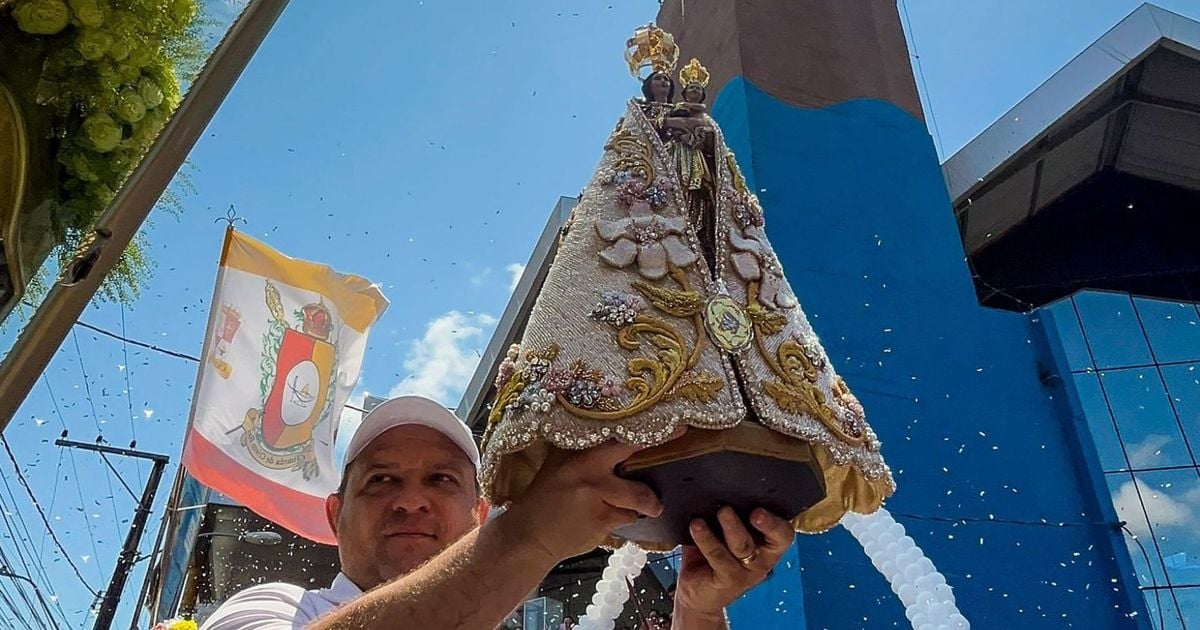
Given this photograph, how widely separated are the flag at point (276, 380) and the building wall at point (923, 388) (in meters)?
2.81

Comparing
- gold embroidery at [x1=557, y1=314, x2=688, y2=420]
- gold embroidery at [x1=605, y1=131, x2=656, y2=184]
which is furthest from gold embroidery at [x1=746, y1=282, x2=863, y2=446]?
gold embroidery at [x1=605, y1=131, x2=656, y2=184]

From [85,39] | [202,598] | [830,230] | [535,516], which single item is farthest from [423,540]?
[202,598]

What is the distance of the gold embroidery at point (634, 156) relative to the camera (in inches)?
54.2

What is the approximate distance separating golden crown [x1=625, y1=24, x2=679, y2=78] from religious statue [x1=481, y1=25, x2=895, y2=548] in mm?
235

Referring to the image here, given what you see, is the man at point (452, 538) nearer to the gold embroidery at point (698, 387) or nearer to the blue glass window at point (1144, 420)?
the gold embroidery at point (698, 387)

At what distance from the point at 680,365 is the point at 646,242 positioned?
0.21 m

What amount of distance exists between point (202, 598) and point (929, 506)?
37.4ft

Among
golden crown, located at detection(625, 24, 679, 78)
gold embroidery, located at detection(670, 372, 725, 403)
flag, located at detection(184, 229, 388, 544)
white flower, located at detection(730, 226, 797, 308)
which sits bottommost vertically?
gold embroidery, located at detection(670, 372, 725, 403)

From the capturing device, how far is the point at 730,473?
1117 mm

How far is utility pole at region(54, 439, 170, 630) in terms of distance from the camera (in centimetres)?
1176

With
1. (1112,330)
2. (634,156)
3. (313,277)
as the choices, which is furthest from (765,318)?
(1112,330)

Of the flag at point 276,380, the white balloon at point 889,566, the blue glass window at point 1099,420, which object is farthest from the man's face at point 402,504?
the blue glass window at point 1099,420

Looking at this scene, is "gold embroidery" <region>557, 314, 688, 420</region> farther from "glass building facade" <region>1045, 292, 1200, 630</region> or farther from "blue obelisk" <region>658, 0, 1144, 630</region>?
"glass building facade" <region>1045, 292, 1200, 630</region>

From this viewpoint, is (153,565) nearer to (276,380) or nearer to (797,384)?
(276,380)
